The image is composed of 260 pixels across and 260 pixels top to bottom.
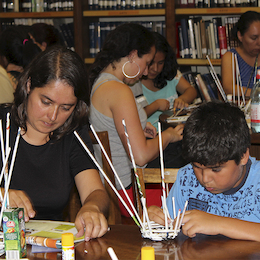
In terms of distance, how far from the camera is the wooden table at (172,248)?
2.91ft

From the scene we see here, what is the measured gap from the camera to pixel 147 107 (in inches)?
111

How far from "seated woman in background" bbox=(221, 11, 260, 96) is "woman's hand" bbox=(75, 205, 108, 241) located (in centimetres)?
229

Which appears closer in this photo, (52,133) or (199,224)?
(199,224)

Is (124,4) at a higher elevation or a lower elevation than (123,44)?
higher

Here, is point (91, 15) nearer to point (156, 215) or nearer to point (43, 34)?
point (43, 34)

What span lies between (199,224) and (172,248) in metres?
0.11

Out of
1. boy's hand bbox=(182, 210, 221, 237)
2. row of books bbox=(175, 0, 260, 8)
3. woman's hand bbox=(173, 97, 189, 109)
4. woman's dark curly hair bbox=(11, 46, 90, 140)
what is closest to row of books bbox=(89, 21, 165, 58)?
row of books bbox=(175, 0, 260, 8)

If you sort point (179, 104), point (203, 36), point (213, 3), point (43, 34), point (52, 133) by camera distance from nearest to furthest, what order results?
point (52, 133) → point (179, 104) → point (43, 34) → point (213, 3) → point (203, 36)

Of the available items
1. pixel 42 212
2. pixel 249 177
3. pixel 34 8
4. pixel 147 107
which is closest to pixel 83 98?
pixel 42 212

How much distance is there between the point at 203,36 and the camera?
3.79 metres

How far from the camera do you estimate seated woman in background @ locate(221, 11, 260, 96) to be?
125 inches

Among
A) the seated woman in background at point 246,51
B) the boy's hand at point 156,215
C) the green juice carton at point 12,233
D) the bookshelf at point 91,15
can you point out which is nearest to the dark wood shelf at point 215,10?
the bookshelf at point 91,15

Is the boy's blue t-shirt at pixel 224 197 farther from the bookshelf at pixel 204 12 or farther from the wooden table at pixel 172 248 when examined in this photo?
the bookshelf at pixel 204 12

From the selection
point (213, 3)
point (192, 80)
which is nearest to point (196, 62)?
point (192, 80)
